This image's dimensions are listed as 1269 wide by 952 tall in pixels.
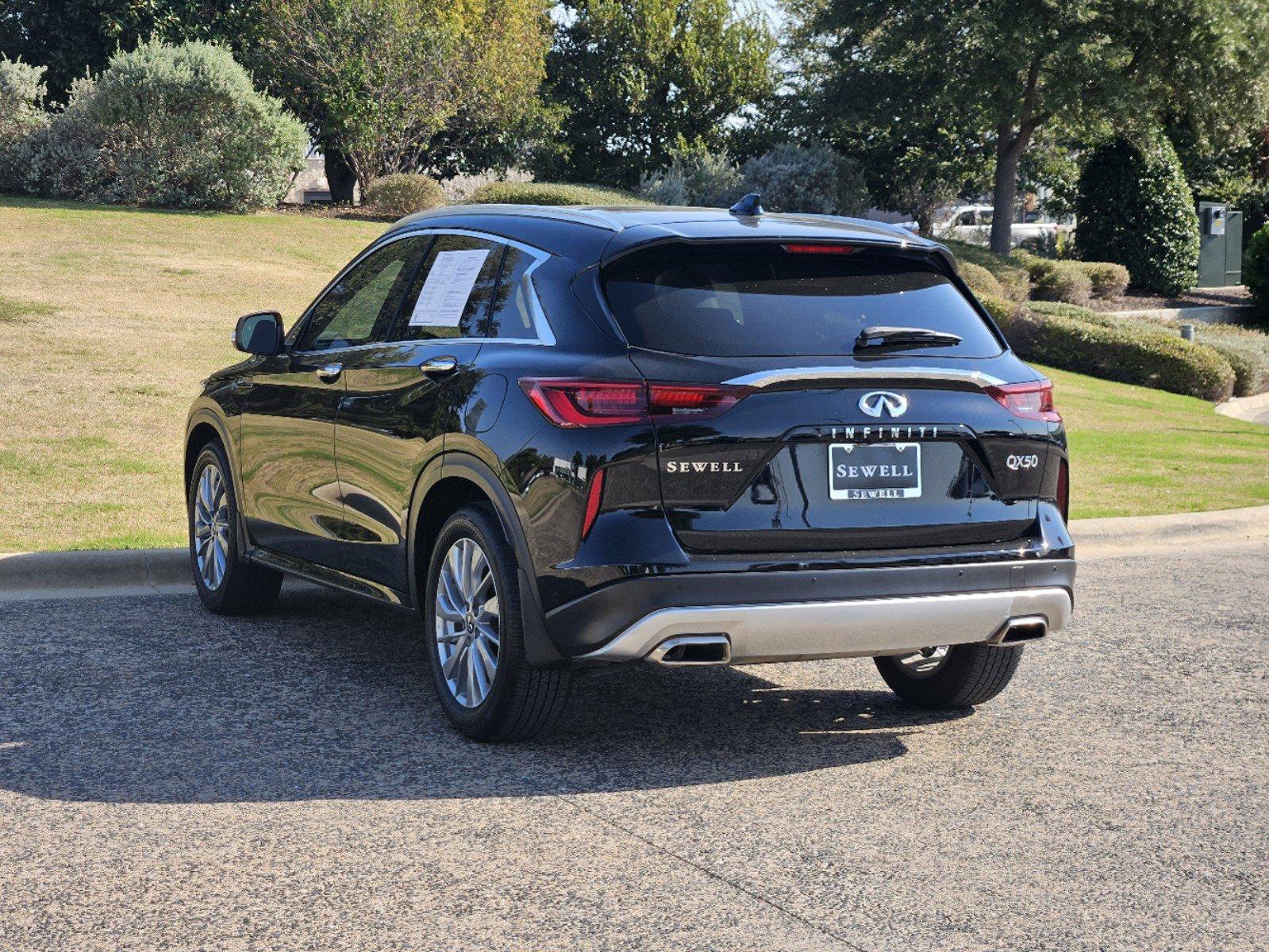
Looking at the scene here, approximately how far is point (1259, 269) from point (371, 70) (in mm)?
19077

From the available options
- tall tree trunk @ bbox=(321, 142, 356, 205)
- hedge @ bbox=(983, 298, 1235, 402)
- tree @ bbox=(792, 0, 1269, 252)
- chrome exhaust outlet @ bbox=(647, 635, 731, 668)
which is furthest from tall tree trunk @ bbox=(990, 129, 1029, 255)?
chrome exhaust outlet @ bbox=(647, 635, 731, 668)

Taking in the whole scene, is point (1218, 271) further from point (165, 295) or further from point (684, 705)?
point (684, 705)

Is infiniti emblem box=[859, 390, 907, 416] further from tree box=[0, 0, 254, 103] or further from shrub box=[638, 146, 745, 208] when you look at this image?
tree box=[0, 0, 254, 103]

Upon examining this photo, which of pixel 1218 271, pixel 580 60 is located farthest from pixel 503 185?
pixel 1218 271

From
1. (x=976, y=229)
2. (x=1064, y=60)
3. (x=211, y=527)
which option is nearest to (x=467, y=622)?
(x=211, y=527)

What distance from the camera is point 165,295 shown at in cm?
1855

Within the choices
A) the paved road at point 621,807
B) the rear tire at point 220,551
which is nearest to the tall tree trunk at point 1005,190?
the paved road at point 621,807

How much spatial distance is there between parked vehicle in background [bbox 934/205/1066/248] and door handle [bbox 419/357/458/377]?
34.9m

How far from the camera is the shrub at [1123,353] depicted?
74.5 ft

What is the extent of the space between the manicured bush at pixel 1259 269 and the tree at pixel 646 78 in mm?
14691

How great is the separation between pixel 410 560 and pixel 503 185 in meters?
25.7

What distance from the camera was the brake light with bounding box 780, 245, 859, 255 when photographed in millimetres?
5316

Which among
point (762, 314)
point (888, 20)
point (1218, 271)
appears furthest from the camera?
point (1218, 271)

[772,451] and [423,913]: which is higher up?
[772,451]
